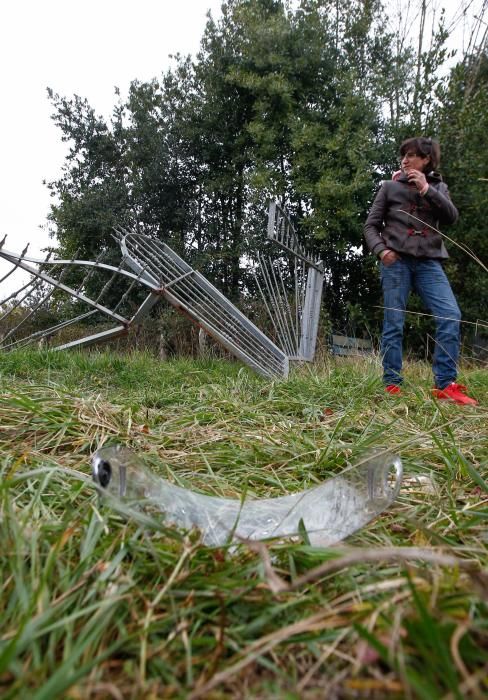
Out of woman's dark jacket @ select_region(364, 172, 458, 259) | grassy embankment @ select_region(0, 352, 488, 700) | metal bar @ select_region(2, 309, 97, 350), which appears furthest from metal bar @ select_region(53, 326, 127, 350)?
grassy embankment @ select_region(0, 352, 488, 700)

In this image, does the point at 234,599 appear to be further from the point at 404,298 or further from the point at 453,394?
the point at 404,298

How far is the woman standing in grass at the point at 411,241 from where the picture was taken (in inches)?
124

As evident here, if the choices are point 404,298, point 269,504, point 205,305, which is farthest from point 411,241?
point 269,504

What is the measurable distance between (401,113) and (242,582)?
25.4ft

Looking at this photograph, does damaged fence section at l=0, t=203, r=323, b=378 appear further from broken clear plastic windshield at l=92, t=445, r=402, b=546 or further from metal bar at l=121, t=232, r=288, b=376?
broken clear plastic windshield at l=92, t=445, r=402, b=546

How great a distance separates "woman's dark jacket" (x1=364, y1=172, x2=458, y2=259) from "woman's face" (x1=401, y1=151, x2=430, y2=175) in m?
0.09

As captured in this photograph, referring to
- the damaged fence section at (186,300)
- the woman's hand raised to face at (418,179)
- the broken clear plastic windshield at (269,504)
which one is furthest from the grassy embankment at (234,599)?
the damaged fence section at (186,300)

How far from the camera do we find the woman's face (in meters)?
3.23

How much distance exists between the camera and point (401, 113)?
714 cm

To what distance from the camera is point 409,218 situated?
320cm

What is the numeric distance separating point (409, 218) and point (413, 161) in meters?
0.38

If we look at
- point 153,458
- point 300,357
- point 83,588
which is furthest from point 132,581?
point 300,357

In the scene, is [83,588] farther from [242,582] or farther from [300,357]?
[300,357]

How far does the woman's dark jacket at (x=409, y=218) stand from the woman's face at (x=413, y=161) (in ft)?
0.28
